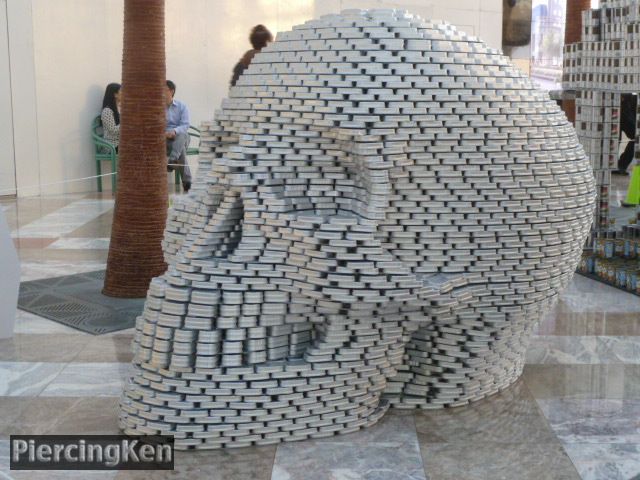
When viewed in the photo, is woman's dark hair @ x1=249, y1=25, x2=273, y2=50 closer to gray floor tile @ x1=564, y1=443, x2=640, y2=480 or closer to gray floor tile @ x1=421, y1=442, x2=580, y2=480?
gray floor tile @ x1=421, y1=442, x2=580, y2=480

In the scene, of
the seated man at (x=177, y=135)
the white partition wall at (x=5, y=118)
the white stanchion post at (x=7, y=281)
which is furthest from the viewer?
the white partition wall at (x=5, y=118)

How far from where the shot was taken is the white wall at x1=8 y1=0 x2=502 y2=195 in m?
13.9

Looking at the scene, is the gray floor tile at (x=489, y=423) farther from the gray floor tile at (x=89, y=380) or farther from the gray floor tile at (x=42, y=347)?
the gray floor tile at (x=42, y=347)

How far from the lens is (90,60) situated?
14602 millimetres

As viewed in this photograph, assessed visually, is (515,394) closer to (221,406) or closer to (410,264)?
(410,264)

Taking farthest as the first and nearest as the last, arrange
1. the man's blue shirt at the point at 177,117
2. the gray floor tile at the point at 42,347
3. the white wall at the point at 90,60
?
the white wall at the point at 90,60 → the man's blue shirt at the point at 177,117 → the gray floor tile at the point at 42,347

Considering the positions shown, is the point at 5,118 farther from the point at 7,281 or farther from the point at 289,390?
the point at 289,390

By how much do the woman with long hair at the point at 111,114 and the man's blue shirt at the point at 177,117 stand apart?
1.56 meters

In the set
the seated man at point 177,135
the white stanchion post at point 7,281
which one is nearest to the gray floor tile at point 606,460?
the white stanchion post at point 7,281

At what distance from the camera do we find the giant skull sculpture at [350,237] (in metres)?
4.64

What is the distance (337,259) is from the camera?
462 cm

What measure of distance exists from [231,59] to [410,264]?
12.0 m

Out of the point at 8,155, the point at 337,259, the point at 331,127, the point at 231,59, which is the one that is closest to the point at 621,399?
the point at 337,259

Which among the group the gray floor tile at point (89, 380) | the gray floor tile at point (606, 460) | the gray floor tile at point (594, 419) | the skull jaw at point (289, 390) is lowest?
the gray floor tile at point (606, 460)
